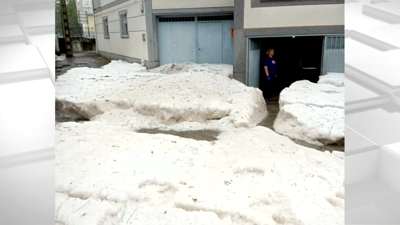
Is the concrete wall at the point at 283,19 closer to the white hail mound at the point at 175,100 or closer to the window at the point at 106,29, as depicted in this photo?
the white hail mound at the point at 175,100

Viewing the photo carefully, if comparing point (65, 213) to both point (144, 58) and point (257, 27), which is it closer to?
point (257, 27)

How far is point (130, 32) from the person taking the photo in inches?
502

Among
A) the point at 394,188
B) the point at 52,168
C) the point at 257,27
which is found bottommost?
the point at 394,188

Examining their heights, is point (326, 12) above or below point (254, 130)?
above

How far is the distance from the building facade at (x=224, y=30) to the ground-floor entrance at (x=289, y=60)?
0.10 feet

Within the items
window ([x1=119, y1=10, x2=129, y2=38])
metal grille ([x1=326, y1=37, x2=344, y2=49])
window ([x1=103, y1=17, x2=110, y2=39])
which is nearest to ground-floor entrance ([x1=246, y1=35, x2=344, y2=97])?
metal grille ([x1=326, y1=37, x2=344, y2=49])

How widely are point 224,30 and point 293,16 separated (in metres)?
2.99

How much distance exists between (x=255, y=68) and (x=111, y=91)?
4.47 m

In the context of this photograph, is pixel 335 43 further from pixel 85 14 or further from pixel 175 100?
pixel 85 14

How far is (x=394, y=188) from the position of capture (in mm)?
1685

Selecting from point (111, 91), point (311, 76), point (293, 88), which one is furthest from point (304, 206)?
point (311, 76)

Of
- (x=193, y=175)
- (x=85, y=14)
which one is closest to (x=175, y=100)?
(x=193, y=175)

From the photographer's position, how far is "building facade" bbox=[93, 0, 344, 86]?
8.30 m

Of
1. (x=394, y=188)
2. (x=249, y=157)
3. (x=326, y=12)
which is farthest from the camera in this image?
(x=326, y=12)
